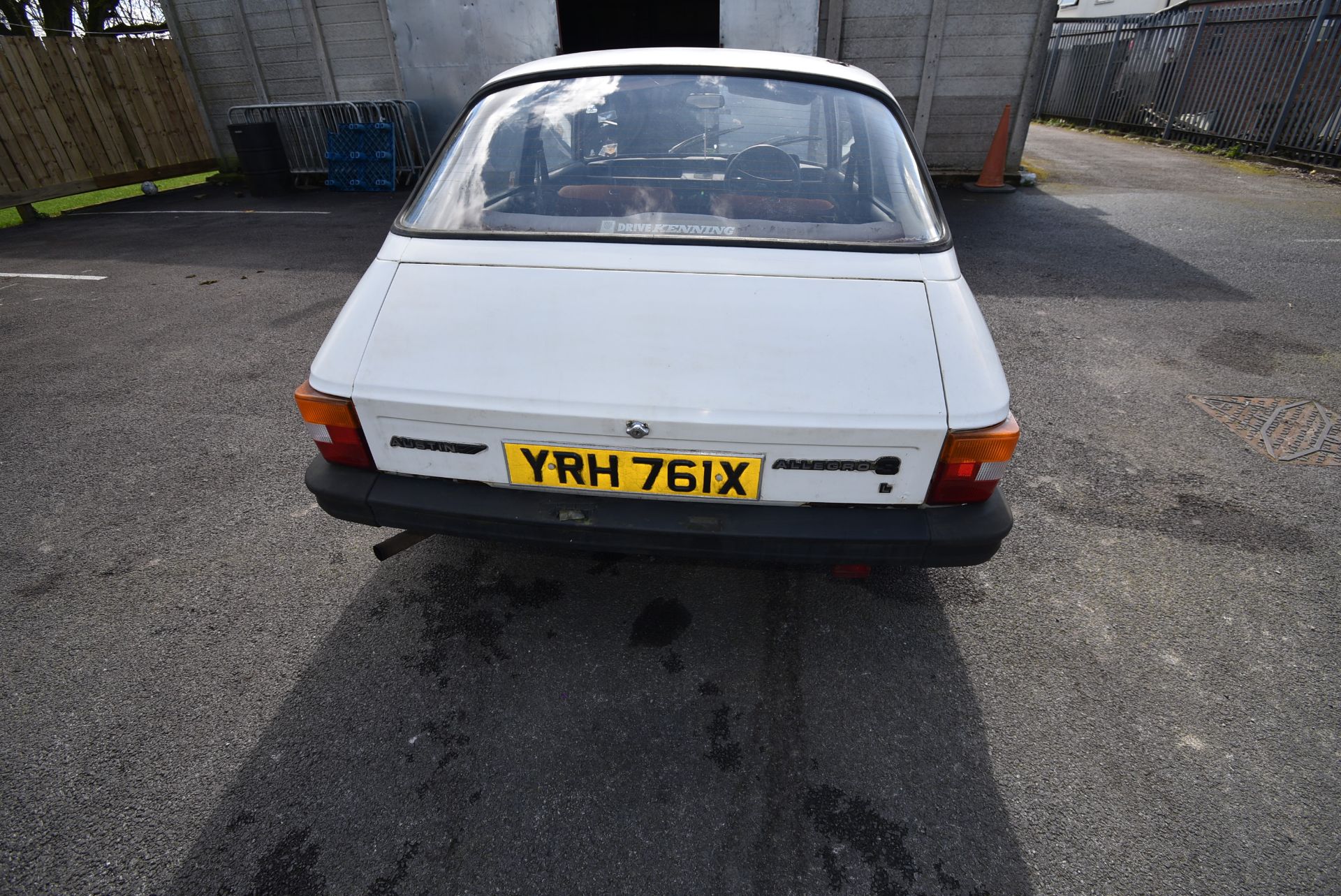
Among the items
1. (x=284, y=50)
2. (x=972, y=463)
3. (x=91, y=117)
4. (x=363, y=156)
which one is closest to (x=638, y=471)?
(x=972, y=463)

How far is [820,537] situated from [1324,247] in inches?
294

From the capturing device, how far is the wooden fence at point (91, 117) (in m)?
8.78

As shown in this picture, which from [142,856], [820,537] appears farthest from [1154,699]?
[142,856]

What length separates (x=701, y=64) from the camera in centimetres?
225

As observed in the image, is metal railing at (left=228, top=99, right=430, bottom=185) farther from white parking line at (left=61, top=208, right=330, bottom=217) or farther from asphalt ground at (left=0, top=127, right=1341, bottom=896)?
asphalt ground at (left=0, top=127, right=1341, bottom=896)

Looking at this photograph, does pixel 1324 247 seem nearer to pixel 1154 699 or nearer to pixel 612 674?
pixel 1154 699

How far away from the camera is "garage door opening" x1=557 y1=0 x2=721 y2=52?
442 inches

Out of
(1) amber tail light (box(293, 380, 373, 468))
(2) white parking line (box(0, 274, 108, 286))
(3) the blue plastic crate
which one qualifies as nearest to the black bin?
(3) the blue plastic crate

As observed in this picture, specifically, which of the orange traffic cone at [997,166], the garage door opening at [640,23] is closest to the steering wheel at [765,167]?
the orange traffic cone at [997,166]

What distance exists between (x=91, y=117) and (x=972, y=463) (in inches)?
538

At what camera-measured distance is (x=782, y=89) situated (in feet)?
7.36

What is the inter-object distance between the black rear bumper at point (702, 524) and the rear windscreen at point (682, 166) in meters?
0.83

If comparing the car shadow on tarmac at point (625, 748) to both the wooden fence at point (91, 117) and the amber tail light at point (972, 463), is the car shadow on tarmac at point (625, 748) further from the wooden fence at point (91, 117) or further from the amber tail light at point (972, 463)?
the wooden fence at point (91, 117)

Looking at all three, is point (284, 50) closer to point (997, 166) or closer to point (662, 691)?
point (997, 166)
